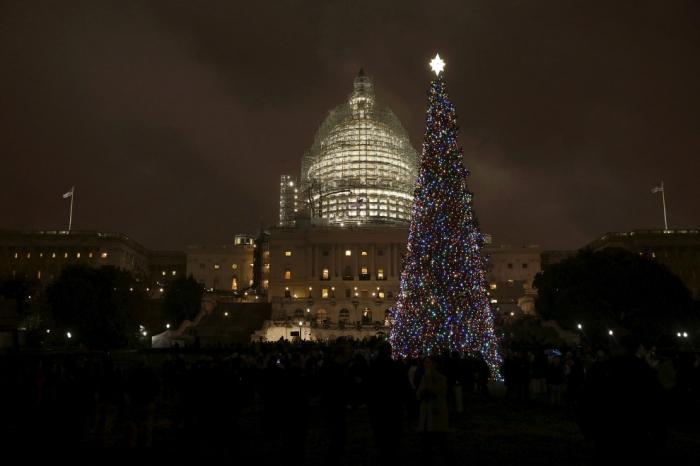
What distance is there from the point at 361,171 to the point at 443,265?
96.8 metres

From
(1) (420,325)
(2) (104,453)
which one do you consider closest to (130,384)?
(2) (104,453)

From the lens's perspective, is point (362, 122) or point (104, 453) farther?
point (362, 122)

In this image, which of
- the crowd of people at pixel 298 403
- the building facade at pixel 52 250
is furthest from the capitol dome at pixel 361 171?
the crowd of people at pixel 298 403

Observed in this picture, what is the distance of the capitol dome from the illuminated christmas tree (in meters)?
92.5

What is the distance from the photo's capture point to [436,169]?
88.1 ft

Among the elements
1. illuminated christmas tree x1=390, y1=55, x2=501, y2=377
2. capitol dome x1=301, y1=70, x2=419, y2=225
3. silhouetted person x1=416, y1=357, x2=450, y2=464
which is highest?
capitol dome x1=301, y1=70, x2=419, y2=225

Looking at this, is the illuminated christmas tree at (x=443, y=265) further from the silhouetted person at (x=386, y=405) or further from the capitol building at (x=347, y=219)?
the capitol building at (x=347, y=219)

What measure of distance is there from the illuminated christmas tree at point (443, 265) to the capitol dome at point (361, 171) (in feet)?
303

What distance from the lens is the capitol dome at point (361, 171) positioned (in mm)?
122250

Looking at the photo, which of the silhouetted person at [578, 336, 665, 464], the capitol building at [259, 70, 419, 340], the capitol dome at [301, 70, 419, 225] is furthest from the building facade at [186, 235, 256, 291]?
the silhouetted person at [578, 336, 665, 464]

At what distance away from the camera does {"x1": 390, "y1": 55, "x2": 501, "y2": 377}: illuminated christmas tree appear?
25.8 metres

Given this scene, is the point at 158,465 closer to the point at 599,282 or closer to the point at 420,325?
the point at 420,325

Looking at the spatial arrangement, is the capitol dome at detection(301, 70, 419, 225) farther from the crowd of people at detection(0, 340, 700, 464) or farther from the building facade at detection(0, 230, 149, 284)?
the crowd of people at detection(0, 340, 700, 464)

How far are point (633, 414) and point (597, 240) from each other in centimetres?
12550
